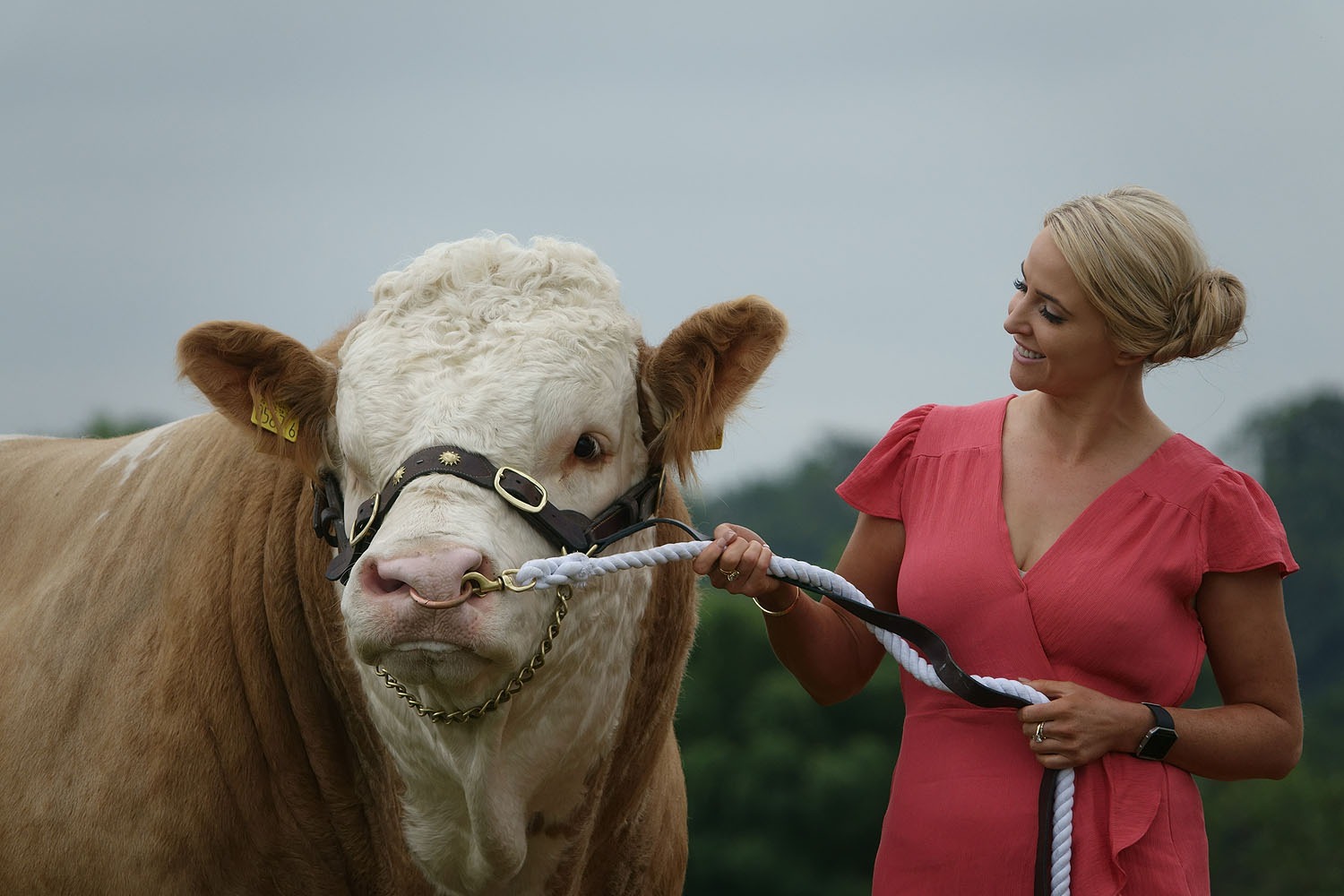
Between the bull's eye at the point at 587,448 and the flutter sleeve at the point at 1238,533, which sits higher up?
the flutter sleeve at the point at 1238,533

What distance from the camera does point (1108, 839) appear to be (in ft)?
10.6

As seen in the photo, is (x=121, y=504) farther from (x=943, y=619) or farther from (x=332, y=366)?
(x=943, y=619)

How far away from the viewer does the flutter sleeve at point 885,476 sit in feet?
12.2

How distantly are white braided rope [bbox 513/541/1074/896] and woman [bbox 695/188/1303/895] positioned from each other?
0.14 feet

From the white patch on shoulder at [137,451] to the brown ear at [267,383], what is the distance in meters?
0.96

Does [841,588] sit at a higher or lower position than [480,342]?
lower

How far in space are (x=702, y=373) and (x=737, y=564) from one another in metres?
0.74

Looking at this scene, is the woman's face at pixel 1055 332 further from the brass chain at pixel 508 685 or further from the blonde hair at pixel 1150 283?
the brass chain at pixel 508 685

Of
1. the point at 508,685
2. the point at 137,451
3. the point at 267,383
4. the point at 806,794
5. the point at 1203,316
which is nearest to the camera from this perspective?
the point at 1203,316

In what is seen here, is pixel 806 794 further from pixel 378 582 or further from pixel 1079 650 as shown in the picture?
pixel 378 582

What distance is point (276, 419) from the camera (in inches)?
155

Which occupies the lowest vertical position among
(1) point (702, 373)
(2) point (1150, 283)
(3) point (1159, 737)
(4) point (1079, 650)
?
(3) point (1159, 737)

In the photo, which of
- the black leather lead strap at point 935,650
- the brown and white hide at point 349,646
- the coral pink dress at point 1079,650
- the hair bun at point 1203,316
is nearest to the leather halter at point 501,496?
the brown and white hide at point 349,646

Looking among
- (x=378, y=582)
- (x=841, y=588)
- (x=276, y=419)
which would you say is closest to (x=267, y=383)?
(x=276, y=419)
